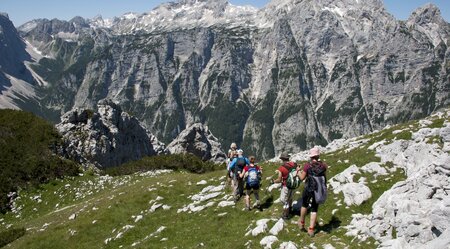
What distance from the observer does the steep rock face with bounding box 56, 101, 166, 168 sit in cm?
8769

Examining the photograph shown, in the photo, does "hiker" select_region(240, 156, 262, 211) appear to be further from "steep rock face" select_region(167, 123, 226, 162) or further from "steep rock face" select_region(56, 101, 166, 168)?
"steep rock face" select_region(167, 123, 226, 162)

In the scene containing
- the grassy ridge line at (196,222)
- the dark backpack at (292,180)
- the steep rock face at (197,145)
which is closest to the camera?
the grassy ridge line at (196,222)

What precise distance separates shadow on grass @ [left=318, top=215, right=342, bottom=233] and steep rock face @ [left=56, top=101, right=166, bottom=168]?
197 ft

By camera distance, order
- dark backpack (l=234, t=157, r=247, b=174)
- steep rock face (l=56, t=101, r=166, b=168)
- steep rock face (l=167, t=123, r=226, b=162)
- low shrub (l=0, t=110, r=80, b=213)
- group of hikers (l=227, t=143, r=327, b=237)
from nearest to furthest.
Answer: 1. group of hikers (l=227, t=143, r=327, b=237)
2. dark backpack (l=234, t=157, r=247, b=174)
3. low shrub (l=0, t=110, r=80, b=213)
4. steep rock face (l=56, t=101, r=166, b=168)
5. steep rock face (l=167, t=123, r=226, b=162)

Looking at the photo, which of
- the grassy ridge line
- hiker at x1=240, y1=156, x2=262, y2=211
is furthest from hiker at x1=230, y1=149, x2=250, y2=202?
hiker at x1=240, y1=156, x2=262, y2=211

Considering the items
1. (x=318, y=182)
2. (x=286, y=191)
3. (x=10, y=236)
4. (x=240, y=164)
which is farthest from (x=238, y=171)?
(x=10, y=236)

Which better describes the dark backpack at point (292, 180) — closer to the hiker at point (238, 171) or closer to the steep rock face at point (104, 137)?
the hiker at point (238, 171)

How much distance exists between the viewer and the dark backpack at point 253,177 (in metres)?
25.9

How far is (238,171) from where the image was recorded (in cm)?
2855

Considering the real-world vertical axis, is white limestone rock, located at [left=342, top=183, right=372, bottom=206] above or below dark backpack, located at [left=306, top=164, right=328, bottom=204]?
below

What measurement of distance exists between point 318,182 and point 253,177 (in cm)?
616

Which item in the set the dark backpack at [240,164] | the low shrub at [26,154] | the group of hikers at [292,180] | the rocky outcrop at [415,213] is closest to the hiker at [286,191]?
the group of hikers at [292,180]

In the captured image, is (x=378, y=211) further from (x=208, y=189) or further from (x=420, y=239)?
(x=208, y=189)

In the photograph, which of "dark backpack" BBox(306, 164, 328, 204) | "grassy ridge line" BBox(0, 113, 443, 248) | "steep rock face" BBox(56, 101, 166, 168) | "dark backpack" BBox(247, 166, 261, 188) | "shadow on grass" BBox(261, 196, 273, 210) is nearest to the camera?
"dark backpack" BBox(306, 164, 328, 204)
